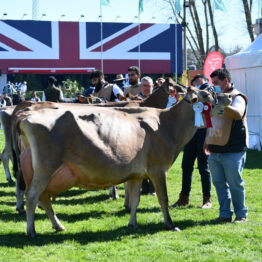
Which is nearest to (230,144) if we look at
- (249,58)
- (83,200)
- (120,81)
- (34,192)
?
(34,192)

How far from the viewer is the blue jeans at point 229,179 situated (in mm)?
7605

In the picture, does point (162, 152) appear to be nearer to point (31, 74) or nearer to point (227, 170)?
point (227, 170)

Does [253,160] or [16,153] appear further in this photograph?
[253,160]

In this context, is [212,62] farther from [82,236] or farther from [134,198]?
[82,236]

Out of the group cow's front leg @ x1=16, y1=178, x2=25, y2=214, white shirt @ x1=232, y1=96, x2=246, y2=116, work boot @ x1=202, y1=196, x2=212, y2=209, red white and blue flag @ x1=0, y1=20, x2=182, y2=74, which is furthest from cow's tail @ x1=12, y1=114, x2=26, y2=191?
red white and blue flag @ x1=0, y1=20, x2=182, y2=74

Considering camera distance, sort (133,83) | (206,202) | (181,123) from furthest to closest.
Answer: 1. (133,83)
2. (206,202)
3. (181,123)

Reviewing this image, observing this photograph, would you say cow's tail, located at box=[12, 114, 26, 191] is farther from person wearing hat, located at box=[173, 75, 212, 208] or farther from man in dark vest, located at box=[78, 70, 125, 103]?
man in dark vest, located at box=[78, 70, 125, 103]

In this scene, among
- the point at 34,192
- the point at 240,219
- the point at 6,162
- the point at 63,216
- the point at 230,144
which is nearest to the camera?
the point at 34,192

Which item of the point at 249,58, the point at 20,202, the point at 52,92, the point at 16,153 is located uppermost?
the point at 249,58

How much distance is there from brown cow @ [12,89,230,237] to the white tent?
9.70m

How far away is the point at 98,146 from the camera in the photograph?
678 cm

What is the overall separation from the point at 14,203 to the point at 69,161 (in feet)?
11.1

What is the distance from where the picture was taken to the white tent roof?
54.5 feet

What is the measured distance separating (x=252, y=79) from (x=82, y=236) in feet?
37.9
